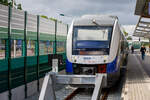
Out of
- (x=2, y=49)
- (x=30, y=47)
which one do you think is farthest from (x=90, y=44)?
(x=2, y=49)

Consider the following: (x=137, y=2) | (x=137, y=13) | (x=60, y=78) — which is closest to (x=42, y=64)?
(x=60, y=78)

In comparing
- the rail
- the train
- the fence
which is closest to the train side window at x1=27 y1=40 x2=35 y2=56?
the fence

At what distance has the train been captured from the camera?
34.2 feet

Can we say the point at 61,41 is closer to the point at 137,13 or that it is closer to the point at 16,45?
the point at 16,45

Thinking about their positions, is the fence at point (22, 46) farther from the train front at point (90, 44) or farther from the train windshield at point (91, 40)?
the train windshield at point (91, 40)

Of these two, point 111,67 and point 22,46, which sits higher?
point 22,46

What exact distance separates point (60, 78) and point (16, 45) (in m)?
3.19

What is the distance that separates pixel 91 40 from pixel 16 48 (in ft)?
10.7

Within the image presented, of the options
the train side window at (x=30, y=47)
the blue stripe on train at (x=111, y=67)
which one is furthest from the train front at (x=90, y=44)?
the train side window at (x=30, y=47)

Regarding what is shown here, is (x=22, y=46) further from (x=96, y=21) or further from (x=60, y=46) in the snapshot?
(x=60, y=46)

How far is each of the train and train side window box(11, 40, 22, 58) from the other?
2.16m

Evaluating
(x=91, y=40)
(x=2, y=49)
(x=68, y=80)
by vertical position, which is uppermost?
(x=91, y=40)

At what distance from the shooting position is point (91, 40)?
11.0 metres

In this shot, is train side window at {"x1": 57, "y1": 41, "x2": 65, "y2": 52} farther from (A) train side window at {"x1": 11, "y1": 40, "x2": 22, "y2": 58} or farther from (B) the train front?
(A) train side window at {"x1": 11, "y1": 40, "x2": 22, "y2": 58}
